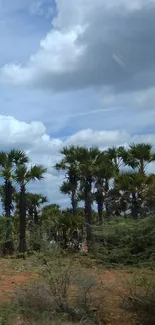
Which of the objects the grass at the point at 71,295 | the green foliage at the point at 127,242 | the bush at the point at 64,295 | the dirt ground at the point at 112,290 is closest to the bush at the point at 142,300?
the grass at the point at 71,295

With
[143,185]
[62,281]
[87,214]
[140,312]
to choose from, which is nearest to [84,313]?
[62,281]

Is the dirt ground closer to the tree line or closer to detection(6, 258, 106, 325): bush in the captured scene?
detection(6, 258, 106, 325): bush

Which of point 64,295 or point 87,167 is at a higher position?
point 87,167

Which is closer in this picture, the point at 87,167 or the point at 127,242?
the point at 127,242

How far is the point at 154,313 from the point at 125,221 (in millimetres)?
2820

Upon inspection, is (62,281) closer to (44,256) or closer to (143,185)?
(44,256)

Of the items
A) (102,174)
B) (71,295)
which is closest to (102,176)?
(102,174)

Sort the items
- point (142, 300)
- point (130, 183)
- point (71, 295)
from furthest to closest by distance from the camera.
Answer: point (130, 183)
point (142, 300)
point (71, 295)

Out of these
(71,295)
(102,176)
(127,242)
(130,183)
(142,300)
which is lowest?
(142,300)

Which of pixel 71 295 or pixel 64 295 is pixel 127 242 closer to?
pixel 71 295

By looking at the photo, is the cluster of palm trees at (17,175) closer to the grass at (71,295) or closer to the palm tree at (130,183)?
the palm tree at (130,183)

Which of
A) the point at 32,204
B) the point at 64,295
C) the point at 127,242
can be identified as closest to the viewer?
the point at 64,295

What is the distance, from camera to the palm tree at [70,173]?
3638 cm

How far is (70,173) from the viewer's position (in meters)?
37.6
